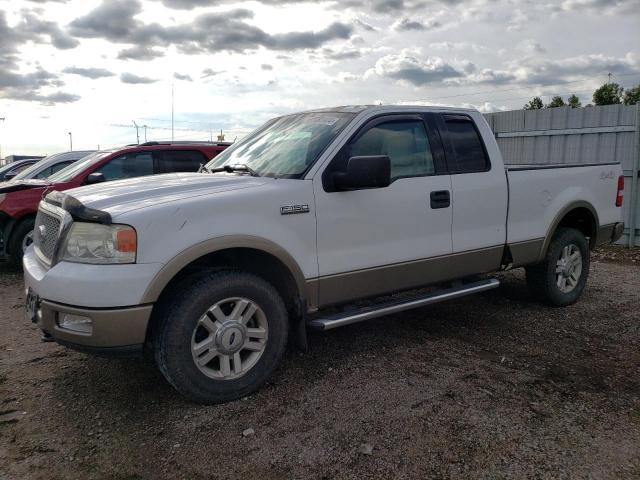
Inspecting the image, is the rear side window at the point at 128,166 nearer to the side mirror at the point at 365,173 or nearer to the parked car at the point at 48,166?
the parked car at the point at 48,166

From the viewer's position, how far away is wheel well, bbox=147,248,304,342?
3.59 m

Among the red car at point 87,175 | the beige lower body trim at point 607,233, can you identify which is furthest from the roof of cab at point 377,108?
the red car at point 87,175

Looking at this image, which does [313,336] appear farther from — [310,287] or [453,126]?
[453,126]

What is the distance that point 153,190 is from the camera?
11.6 feet

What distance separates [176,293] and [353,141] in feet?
5.49

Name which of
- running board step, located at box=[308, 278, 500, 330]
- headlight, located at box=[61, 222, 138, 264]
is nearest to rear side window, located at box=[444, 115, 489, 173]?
running board step, located at box=[308, 278, 500, 330]

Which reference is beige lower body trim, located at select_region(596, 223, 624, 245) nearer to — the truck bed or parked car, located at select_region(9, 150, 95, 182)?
the truck bed

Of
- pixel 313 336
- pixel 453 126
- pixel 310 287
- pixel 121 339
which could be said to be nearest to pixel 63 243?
pixel 121 339

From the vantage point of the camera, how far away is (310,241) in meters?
3.73

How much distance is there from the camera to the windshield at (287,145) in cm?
395

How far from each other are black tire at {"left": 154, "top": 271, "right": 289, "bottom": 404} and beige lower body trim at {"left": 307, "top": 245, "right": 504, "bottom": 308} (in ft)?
1.11

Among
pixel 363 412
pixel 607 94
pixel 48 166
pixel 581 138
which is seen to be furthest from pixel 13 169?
pixel 607 94

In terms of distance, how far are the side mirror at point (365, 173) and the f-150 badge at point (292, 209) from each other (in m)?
0.29

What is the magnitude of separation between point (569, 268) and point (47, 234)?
484 cm
